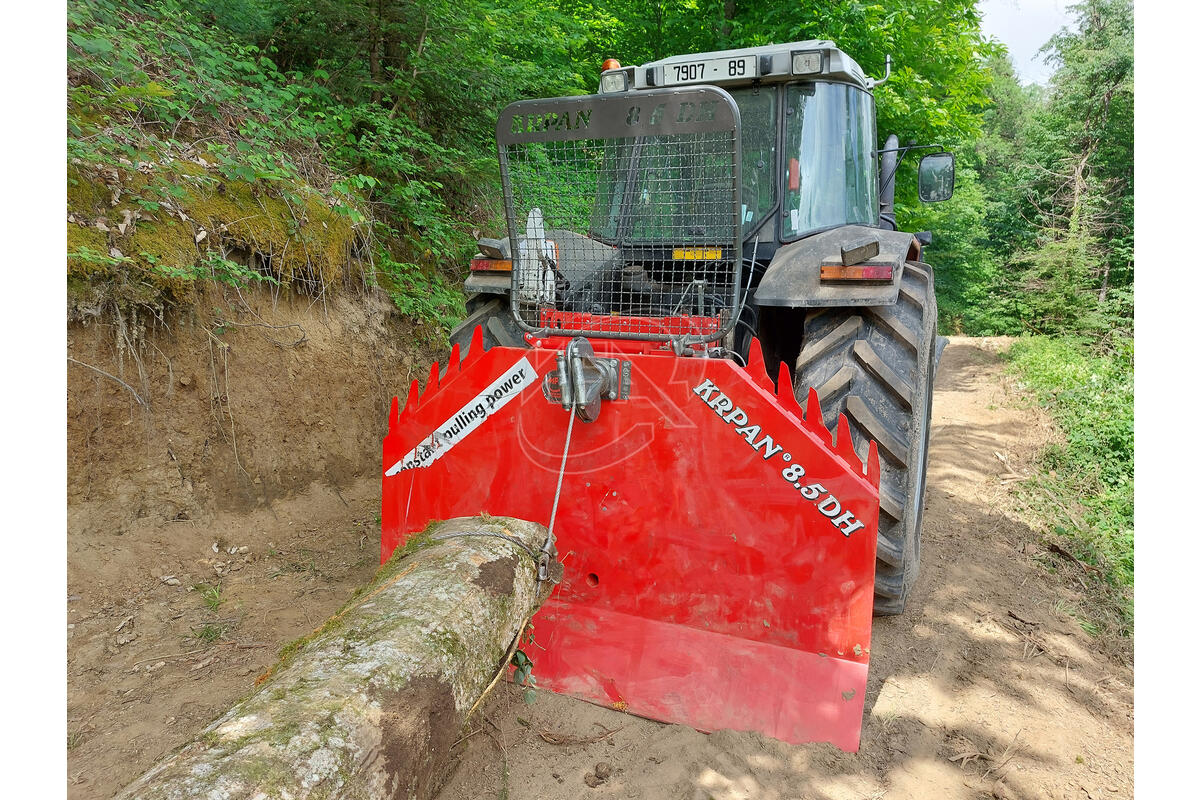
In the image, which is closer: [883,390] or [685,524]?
[685,524]

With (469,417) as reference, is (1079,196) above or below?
above

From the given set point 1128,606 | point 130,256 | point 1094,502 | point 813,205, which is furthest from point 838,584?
point 1094,502

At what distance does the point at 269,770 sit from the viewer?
1489 mm

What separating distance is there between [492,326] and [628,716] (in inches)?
77.2

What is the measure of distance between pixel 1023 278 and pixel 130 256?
14.7 m

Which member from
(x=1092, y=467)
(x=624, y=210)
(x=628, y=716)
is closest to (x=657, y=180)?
(x=624, y=210)

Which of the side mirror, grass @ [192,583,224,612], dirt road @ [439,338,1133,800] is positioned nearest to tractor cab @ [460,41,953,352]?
the side mirror

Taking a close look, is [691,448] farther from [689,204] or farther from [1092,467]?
[1092,467]

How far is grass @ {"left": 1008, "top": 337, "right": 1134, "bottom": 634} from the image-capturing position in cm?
448

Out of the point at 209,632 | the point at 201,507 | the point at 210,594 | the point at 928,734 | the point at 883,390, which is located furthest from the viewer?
the point at 201,507

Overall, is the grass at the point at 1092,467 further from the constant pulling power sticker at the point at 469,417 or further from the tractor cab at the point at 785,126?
the constant pulling power sticker at the point at 469,417

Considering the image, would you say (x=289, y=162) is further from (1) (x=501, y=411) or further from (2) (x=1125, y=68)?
(2) (x=1125, y=68)

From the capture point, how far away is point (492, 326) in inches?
145

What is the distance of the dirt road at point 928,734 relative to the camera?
227cm
